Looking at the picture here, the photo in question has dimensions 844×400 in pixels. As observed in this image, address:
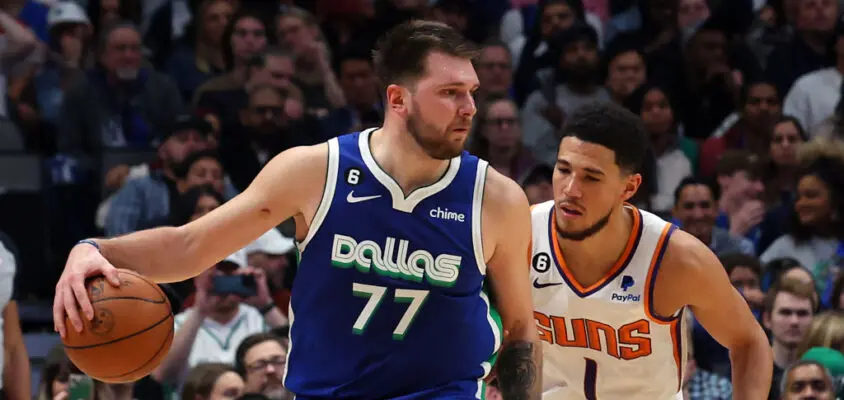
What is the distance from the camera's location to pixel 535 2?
12.3 meters

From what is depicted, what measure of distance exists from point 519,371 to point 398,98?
972 millimetres

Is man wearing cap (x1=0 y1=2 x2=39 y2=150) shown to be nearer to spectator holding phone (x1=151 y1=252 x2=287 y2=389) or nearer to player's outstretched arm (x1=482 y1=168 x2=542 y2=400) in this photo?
spectator holding phone (x1=151 y1=252 x2=287 y2=389)

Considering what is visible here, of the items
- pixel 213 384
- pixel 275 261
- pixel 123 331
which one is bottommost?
pixel 213 384

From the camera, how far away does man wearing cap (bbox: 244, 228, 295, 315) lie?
28.0 ft

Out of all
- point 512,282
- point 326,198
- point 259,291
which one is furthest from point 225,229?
point 259,291

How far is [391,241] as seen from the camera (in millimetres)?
4465

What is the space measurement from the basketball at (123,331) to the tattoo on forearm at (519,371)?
1.09 m

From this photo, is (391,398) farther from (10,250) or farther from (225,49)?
(225,49)

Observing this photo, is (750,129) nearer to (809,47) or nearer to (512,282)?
(809,47)

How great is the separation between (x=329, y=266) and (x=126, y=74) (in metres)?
6.10

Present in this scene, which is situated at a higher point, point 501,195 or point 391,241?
point 501,195

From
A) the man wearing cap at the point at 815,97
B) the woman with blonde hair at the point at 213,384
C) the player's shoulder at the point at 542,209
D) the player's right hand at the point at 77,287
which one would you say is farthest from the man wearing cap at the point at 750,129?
the player's right hand at the point at 77,287

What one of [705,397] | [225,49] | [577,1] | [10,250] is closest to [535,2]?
[577,1]

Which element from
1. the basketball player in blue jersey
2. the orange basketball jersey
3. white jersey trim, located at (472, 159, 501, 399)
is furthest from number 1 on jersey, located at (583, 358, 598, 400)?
the basketball player in blue jersey
